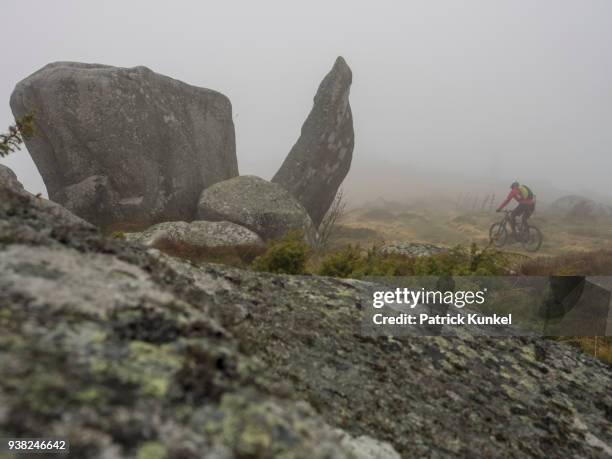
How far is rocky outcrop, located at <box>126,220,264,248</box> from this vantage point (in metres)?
15.2

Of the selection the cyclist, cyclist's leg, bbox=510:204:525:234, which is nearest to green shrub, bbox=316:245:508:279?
the cyclist

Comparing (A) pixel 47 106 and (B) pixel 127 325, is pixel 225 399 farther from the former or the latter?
(A) pixel 47 106

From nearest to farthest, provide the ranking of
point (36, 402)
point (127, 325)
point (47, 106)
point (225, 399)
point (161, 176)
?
point (36, 402), point (225, 399), point (127, 325), point (47, 106), point (161, 176)

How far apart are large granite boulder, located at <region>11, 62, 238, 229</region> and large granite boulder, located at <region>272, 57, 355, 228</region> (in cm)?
616

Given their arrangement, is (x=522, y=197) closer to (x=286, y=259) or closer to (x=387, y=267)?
(x=387, y=267)

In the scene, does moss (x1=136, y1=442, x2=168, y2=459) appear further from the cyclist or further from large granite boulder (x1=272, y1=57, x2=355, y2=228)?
the cyclist

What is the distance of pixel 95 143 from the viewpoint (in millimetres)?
18328

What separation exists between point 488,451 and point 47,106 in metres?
20.8

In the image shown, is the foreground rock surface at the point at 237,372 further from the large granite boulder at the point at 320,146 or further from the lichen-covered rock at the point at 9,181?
the large granite boulder at the point at 320,146

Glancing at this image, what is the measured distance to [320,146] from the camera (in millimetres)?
24453

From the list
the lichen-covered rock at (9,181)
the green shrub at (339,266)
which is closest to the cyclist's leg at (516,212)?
the green shrub at (339,266)

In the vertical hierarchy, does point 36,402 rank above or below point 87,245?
below

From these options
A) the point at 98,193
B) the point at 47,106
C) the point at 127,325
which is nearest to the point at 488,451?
the point at 127,325

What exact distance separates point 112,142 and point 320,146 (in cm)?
1129
